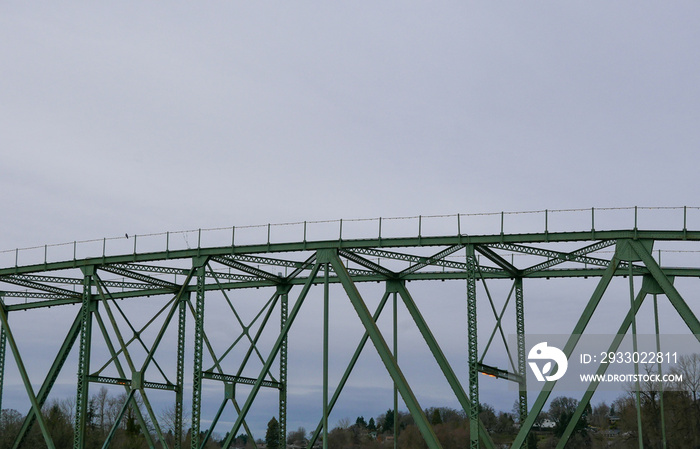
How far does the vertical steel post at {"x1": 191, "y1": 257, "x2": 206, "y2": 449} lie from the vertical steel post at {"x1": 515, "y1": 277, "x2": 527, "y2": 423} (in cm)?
1693

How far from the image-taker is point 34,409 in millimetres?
56688

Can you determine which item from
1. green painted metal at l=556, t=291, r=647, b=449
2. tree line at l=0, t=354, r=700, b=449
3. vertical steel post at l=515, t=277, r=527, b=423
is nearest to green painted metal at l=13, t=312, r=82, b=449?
tree line at l=0, t=354, r=700, b=449

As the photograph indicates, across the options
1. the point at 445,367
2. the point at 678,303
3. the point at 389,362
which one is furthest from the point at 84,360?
the point at 678,303

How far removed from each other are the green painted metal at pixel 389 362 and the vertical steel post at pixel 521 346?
8.24m

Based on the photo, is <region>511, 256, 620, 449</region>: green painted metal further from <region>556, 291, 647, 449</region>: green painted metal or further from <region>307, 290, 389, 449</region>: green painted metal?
<region>307, 290, 389, 449</region>: green painted metal

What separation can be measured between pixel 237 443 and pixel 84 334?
11099 cm

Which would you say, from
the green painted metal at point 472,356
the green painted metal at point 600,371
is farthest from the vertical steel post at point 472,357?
the green painted metal at point 600,371

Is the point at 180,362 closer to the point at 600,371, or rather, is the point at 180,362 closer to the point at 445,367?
the point at 445,367

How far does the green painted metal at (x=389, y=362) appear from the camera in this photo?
135 feet

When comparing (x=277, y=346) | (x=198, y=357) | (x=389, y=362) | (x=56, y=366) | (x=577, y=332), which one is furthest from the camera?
(x=56, y=366)

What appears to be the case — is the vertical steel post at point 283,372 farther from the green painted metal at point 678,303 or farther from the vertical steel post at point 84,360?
the green painted metal at point 678,303

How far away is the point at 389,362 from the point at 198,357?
11.8 metres

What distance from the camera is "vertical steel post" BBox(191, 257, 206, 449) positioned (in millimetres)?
47656

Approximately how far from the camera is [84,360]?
175 ft
